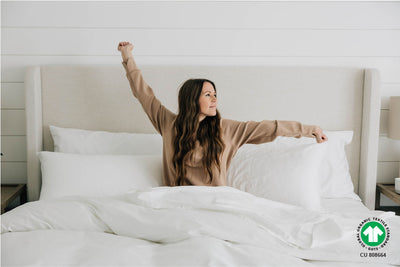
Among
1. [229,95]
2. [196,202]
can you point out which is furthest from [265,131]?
[196,202]

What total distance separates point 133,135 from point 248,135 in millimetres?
742

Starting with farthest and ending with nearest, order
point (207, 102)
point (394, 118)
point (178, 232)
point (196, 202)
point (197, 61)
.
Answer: point (197, 61) → point (394, 118) → point (207, 102) → point (196, 202) → point (178, 232)

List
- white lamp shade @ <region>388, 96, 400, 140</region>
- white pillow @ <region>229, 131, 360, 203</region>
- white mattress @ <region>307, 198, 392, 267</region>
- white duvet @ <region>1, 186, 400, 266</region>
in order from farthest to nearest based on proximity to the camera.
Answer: white lamp shade @ <region>388, 96, 400, 140</region>
white pillow @ <region>229, 131, 360, 203</region>
white mattress @ <region>307, 198, 392, 267</region>
white duvet @ <region>1, 186, 400, 266</region>

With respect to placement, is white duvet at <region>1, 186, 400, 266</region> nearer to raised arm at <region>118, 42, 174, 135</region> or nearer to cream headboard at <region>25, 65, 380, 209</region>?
raised arm at <region>118, 42, 174, 135</region>

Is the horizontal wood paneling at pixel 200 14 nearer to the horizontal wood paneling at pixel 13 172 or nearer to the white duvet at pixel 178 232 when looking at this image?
the horizontal wood paneling at pixel 13 172

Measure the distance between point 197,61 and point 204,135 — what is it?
2.24 feet

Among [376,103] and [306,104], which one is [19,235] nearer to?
[306,104]

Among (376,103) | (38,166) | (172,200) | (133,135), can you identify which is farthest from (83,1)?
(376,103)

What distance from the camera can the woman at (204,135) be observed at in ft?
6.40

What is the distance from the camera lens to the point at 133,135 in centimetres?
235

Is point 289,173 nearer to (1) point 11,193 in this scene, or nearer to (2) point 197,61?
(2) point 197,61

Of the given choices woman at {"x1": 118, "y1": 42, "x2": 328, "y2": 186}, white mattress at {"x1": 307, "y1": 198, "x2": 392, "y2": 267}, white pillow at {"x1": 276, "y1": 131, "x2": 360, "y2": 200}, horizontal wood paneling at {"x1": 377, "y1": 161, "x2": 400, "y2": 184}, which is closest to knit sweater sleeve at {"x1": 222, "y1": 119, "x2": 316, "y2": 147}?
woman at {"x1": 118, "y1": 42, "x2": 328, "y2": 186}

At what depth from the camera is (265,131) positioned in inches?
77.9

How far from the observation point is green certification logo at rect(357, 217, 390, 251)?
53.4 inches
